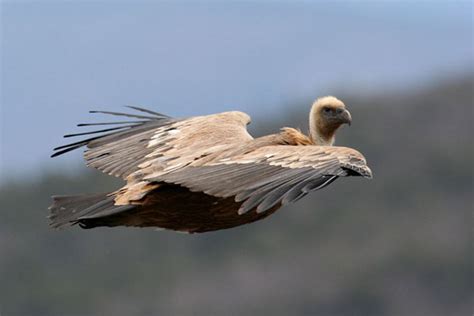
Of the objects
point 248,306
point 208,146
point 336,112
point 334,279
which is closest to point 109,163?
→ point 208,146

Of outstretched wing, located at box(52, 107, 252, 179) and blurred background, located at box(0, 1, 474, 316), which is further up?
outstretched wing, located at box(52, 107, 252, 179)

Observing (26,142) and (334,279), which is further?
(26,142)

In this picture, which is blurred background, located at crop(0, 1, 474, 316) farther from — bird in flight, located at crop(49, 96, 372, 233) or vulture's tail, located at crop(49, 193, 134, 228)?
vulture's tail, located at crop(49, 193, 134, 228)

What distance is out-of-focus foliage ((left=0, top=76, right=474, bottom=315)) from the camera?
139ft

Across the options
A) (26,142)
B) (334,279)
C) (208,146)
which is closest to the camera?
(208,146)

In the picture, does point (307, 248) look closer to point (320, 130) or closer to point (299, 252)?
point (299, 252)

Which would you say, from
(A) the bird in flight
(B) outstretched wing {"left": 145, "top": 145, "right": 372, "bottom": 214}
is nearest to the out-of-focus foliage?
(A) the bird in flight

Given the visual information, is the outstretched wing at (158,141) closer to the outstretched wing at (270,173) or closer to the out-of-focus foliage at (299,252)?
the outstretched wing at (270,173)

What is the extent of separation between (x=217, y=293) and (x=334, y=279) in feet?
11.5

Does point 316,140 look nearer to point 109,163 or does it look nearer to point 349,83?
point 109,163

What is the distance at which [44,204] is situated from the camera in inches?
1914

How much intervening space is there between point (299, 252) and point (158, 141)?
117ft

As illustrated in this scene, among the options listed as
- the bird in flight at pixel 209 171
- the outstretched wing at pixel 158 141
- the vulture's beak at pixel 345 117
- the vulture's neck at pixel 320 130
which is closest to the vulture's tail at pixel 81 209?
the bird in flight at pixel 209 171

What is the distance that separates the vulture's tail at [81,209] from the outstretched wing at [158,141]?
1.50 ft
